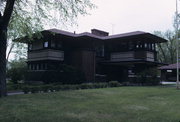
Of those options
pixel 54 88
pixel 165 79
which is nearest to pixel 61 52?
pixel 54 88

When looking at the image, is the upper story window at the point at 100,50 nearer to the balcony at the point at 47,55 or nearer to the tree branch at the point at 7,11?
the balcony at the point at 47,55

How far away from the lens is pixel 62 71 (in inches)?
717

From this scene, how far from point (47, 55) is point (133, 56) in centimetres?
957

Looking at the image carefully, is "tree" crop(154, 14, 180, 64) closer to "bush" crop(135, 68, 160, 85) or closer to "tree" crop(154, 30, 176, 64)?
"tree" crop(154, 30, 176, 64)

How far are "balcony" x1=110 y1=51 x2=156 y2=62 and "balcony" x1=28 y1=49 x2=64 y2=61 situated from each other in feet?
21.5

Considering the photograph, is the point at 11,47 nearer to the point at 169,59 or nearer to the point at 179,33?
the point at 179,33

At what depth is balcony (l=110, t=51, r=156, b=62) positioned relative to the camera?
20219 mm

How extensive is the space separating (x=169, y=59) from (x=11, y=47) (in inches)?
1610

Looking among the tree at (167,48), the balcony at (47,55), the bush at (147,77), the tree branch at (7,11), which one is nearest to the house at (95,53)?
the balcony at (47,55)

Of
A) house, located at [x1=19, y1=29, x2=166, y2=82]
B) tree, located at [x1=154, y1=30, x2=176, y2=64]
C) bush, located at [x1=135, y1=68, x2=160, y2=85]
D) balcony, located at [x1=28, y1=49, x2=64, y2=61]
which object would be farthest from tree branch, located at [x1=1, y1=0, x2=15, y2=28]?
tree, located at [x1=154, y1=30, x2=176, y2=64]

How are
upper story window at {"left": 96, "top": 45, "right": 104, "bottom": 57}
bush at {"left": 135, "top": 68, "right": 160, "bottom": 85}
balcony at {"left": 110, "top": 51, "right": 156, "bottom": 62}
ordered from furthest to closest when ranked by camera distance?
upper story window at {"left": 96, "top": 45, "right": 104, "bottom": 57} → balcony at {"left": 110, "top": 51, "right": 156, "bottom": 62} → bush at {"left": 135, "top": 68, "right": 160, "bottom": 85}

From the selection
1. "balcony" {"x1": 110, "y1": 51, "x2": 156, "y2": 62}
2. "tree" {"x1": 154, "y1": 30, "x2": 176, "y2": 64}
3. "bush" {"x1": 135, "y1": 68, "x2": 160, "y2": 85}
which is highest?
"tree" {"x1": 154, "y1": 30, "x2": 176, "y2": 64}

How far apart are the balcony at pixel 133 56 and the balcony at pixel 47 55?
6544 millimetres

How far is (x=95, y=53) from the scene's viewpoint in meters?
21.4
